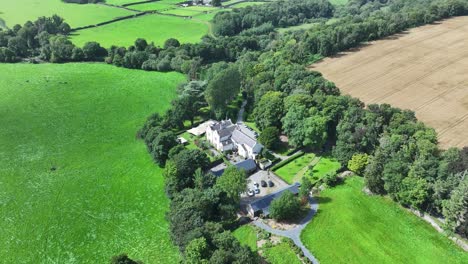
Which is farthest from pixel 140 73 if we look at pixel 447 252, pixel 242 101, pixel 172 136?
pixel 447 252

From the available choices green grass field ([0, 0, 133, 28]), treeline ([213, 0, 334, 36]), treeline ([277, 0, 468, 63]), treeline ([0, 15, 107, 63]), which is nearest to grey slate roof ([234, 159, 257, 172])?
treeline ([277, 0, 468, 63])

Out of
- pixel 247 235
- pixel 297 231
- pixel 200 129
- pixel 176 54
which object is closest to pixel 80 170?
pixel 200 129

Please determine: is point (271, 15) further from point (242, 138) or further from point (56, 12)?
point (242, 138)

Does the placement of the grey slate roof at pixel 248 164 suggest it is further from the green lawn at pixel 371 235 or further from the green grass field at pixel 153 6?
the green grass field at pixel 153 6

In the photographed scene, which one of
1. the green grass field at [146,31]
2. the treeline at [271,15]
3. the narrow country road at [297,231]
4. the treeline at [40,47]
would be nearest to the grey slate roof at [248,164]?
the narrow country road at [297,231]

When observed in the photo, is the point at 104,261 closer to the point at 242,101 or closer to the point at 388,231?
the point at 388,231

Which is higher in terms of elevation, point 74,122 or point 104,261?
point 74,122
